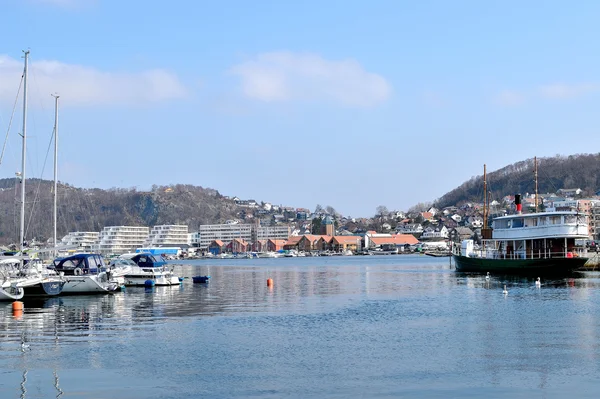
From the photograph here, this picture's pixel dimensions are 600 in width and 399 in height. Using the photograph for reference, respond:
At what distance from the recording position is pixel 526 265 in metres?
68.0

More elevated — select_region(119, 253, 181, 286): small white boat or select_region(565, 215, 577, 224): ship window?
select_region(565, 215, 577, 224): ship window

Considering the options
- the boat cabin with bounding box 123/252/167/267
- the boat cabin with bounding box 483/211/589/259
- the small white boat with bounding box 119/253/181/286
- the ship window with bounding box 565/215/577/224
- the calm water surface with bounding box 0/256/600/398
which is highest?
the ship window with bounding box 565/215/577/224

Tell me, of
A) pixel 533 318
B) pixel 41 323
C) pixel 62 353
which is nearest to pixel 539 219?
pixel 533 318

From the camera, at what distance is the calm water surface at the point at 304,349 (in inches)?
720

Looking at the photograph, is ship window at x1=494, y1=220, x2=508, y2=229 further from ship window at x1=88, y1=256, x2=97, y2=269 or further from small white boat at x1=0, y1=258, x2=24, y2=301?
small white boat at x1=0, y1=258, x2=24, y2=301

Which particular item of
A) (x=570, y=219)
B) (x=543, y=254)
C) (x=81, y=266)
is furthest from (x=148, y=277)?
(x=570, y=219)

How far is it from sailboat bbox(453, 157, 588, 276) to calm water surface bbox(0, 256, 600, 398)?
2492cm

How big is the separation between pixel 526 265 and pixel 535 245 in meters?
2.68

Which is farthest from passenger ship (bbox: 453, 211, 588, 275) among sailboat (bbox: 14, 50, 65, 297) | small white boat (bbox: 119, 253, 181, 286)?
sailboat (bbox: 14, 50, 65, 297)

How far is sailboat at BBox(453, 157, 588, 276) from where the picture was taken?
2586 inches

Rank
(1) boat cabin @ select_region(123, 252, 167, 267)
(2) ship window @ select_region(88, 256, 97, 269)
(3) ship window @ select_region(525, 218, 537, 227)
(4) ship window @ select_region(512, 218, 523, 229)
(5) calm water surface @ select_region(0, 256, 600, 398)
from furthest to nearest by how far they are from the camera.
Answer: (4) ship window @ select_region(512, 218, 523, 229) → (3) ship window @ select_region(525, 218, 537, 227) → (1) boat cabin @ select_region(123, 252, 167, 267) → (2) ship window @ select_region(88, 256, 97, 269) → (5) calm water surface @ select_region(0, 256, 600, 398)

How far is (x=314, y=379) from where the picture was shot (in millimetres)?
19312

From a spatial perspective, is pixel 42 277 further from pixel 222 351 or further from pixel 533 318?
pixel 533 318

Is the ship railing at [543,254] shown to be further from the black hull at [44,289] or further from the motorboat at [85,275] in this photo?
the black hull at [44,289]
